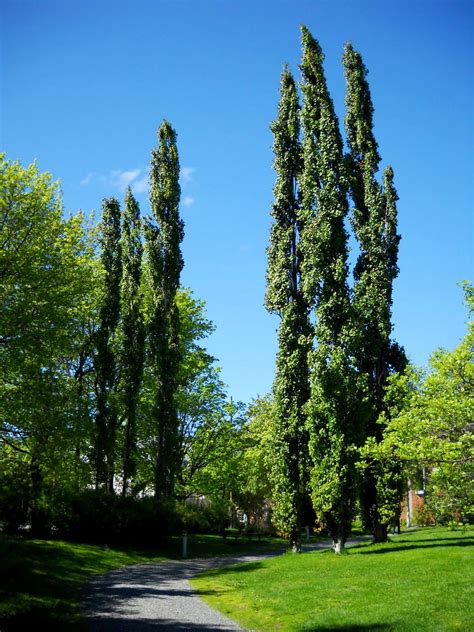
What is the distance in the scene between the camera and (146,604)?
13656 millimetres

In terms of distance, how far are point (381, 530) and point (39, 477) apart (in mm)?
16255

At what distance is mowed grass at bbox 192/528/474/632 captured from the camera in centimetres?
1095

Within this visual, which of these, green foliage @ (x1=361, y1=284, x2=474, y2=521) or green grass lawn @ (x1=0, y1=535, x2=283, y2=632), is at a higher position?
green foliage @ (x1=361, y1=284, x2=474, y2=521)

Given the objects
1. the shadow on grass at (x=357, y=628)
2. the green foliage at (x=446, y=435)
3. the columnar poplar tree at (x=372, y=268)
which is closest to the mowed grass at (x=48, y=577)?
the shadow on grass at (x=357, y=628)

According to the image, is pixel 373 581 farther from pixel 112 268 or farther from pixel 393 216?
pixel 112 268

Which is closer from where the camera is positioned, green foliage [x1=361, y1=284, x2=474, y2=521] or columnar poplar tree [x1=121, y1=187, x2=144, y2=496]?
green foliage [x1=361, y1=284, x2=474, y2=521]

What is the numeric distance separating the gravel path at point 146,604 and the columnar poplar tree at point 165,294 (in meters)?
11.8

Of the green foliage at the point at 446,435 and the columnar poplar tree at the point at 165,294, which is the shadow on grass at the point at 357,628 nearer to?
the green foliage at the point at 446,435

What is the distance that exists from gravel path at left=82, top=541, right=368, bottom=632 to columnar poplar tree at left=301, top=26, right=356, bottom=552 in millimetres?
7019

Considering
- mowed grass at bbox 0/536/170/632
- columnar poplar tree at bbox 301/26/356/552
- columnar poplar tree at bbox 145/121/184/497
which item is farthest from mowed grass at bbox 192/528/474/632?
columnar poplar tree at bbox 145/121/184/497

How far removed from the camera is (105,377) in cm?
3300

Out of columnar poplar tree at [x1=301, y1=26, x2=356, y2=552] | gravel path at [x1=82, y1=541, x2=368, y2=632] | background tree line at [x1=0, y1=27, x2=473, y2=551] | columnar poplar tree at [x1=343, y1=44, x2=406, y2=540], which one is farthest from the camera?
columnar poplar tree at [x1=343, y1=44, x2=406, y2=540]

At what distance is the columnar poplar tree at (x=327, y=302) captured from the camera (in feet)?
77.2

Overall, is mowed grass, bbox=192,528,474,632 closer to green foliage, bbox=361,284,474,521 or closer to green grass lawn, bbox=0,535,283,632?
green foliage, bbox=361,284,474,521
